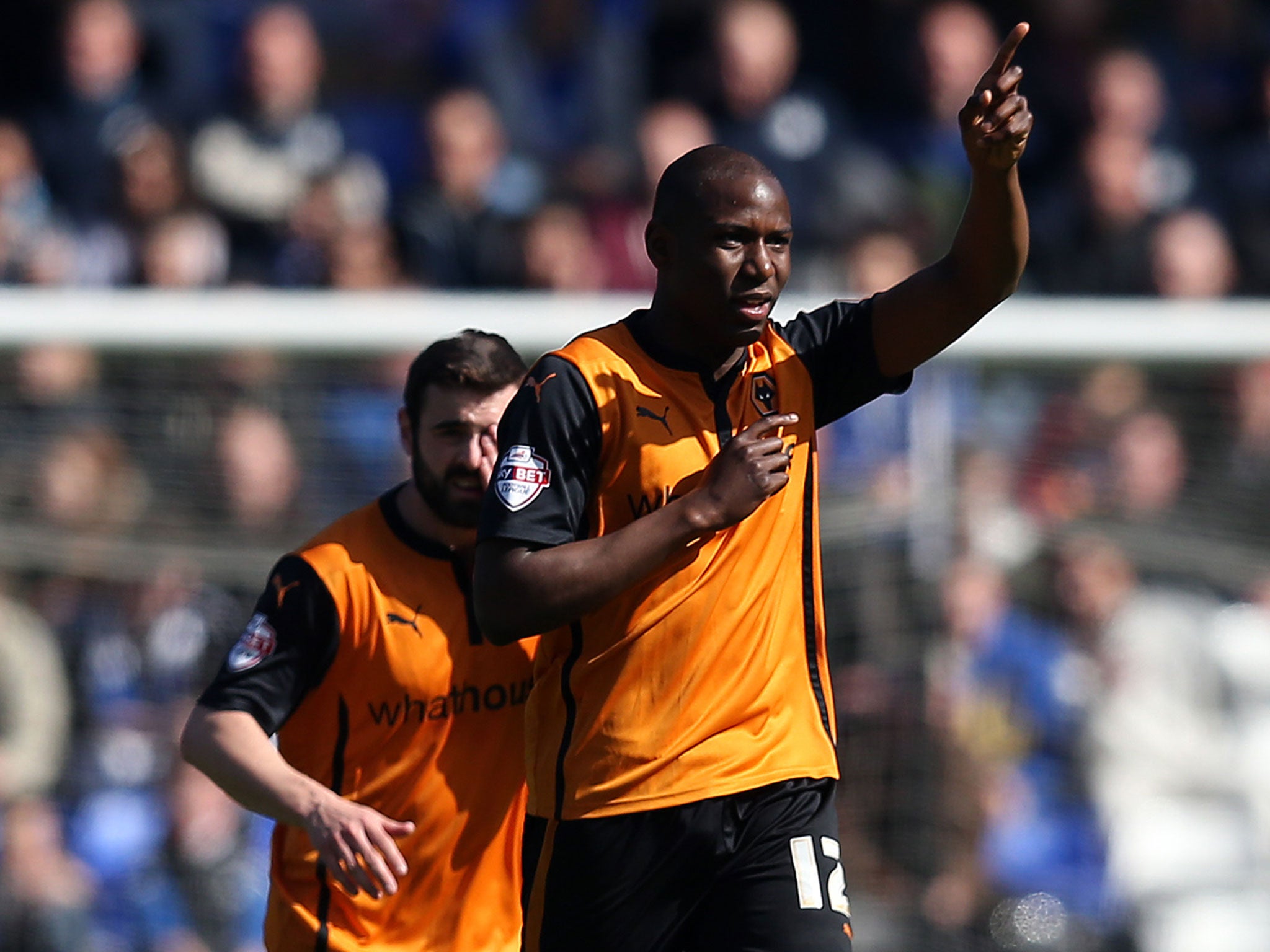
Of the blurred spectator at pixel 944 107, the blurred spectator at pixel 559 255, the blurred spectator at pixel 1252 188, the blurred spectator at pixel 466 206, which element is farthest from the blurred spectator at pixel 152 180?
the blurred spectator at pixel 1252 188

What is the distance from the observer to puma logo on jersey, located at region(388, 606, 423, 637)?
404 cm

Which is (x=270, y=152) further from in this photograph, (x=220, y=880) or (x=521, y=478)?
(x=521, y=478)

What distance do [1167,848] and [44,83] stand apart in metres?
6.92

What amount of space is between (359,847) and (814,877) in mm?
852

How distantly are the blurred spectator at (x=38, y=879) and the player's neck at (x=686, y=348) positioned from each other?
155 inches

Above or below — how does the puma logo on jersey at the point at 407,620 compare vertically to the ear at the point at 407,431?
below

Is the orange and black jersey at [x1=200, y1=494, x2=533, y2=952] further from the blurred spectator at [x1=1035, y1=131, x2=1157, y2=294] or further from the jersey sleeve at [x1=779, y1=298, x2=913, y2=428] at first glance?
the blurred spectator at [x1=1035, y1=131, x2=1157, y2=294]

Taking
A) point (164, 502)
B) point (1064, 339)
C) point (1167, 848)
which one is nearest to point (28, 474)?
point (164, 502)

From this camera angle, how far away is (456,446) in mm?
3994

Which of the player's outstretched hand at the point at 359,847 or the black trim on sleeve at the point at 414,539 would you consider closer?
the player's outstretched hand at the point at 359,847

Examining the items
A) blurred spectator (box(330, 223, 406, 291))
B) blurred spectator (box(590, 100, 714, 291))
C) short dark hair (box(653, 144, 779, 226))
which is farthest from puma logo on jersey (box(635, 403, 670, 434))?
blurred spectator (box(590, 100, 714, 291))

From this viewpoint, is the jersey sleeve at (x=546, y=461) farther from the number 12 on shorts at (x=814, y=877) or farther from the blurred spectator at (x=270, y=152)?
the blurred spectator at (x=270, y=152)

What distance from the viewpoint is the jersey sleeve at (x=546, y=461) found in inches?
131

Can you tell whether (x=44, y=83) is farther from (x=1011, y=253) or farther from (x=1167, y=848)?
(x=1011, y=253)
